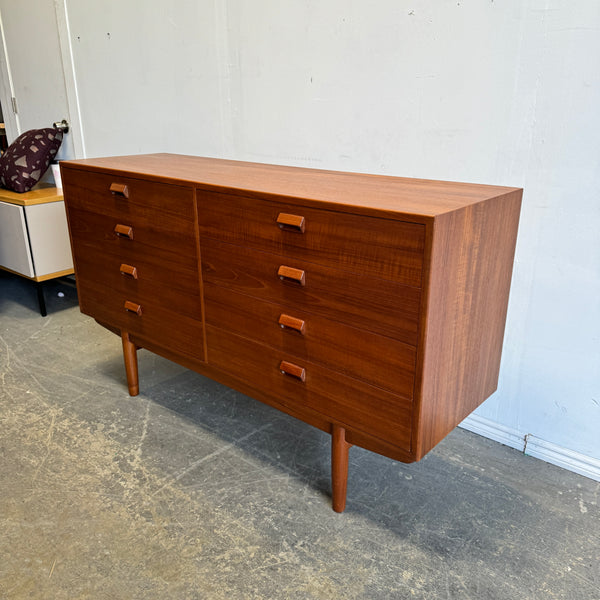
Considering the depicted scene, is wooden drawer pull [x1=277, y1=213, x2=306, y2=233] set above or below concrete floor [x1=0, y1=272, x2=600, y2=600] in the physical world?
above

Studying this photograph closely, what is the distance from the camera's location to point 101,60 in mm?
2852

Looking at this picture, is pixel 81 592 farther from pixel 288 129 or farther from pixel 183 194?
pixel 288 129

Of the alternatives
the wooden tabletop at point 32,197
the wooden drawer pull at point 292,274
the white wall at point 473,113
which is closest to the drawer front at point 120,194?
the wooden drawer pull at point 292,274

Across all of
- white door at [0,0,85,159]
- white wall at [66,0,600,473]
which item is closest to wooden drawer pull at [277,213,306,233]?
white wall at [66,0,600,473]

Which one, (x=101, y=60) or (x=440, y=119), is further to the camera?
(x=101, y=60)

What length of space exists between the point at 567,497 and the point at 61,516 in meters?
1.47

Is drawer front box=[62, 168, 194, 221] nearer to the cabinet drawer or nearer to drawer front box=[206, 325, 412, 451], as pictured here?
the cabinet drawer

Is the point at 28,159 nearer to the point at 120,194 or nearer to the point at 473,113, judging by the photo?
the point at 120,194

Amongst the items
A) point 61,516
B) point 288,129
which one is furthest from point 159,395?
point 288,129

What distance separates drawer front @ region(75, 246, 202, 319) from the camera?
1.76 metres

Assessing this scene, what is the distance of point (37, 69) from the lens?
10.9ft

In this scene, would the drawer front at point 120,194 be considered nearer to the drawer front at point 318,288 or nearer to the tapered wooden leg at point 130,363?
the drawer front at point 318,288

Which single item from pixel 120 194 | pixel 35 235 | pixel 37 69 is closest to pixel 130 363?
pixel 120 194

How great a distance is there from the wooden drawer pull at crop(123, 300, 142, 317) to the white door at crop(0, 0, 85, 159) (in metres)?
1.58
